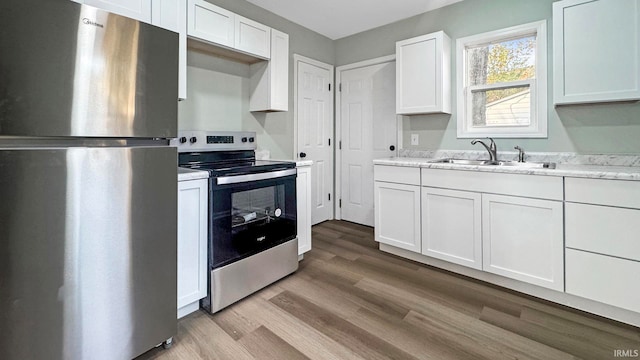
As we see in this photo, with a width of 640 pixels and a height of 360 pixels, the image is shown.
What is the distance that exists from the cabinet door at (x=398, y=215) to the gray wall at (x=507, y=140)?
0.77 m

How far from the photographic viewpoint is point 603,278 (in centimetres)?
180

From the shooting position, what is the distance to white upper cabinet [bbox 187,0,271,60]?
7.06 ft

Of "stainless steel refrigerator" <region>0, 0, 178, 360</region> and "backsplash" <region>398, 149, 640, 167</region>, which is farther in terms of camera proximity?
"backsplash" <region>398, 149, 640, 167</region>

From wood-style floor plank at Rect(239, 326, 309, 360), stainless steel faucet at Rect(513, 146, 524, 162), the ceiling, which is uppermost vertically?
the ceiling

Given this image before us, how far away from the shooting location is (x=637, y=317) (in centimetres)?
176

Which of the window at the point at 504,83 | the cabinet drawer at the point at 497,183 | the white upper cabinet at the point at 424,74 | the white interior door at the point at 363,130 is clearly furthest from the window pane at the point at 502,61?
the cabinet drawer at the point at 497,183

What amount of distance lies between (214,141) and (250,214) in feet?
2.74

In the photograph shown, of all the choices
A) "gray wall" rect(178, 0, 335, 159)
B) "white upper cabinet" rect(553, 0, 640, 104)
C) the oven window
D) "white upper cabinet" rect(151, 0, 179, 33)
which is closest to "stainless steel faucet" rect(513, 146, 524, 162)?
"white upper cabinet" rect(553, 0, 640, 104)

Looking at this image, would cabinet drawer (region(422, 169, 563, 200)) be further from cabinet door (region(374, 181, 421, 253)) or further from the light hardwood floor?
the light hardwood floor

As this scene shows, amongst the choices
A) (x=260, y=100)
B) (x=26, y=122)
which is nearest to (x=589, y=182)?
(x=260, y=100)

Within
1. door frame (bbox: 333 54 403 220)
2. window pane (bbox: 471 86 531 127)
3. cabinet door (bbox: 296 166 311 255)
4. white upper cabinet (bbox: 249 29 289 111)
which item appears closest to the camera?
cabinet door (bbox: 296 166 311 255)

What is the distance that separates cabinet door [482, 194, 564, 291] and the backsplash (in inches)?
27.8

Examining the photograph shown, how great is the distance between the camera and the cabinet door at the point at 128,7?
1.63 meters

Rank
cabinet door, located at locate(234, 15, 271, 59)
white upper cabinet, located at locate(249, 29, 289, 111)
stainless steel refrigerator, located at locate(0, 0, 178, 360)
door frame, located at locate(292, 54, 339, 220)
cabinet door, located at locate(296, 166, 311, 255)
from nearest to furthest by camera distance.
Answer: stainless steel refrigerator, located at locate(0, 0, 178, 360), cabinet door, located at locate(234, 15, 271, 59), cabinet door, located at locate(296, 166, 311, 255), white upper cabinet, located at locate(249, 29, 289, 111), door frame, located at locate(292, 54, 339, 220)
